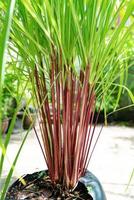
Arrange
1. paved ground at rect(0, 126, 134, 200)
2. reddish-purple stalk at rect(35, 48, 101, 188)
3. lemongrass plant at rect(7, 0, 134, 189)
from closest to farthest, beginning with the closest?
lemongrass plant at rect(7, 0, 134, 189), reddish-purple stalk at rect(35, 48, 101, 188), paved ground at rect(0, 126, 134, 200)

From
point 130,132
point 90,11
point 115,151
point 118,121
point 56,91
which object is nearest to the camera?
point 90,11

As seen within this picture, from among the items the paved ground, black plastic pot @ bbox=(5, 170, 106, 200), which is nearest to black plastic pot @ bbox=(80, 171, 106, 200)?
black plastic pot @ bbox=(5, 170, 106, 200)

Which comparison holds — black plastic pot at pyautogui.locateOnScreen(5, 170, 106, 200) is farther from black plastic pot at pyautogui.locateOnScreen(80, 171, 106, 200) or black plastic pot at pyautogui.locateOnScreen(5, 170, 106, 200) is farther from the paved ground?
the paved ground

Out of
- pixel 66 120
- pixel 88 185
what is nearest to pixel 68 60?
pixel 66 120

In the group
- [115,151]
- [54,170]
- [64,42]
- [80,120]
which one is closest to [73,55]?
[64,42]

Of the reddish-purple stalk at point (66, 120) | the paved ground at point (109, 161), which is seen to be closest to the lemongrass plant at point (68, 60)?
the reddish-purple stalk at point (66, 120)

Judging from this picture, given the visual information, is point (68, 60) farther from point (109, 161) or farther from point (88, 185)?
point (109, 161)

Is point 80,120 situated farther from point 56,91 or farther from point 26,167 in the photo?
point 26,167
